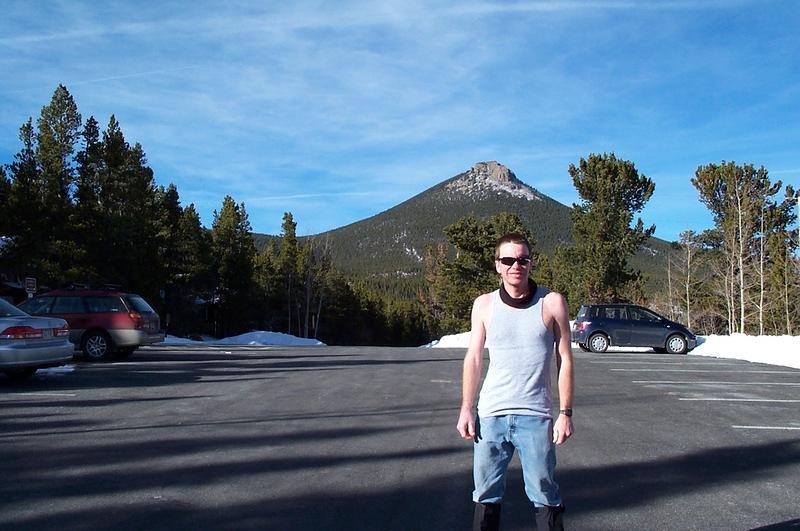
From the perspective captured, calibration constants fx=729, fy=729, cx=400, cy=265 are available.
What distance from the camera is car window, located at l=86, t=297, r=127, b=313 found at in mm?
16922

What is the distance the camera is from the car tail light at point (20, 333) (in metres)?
11.1

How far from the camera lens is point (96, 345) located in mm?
16797

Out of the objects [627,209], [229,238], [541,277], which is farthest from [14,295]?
[541,277]

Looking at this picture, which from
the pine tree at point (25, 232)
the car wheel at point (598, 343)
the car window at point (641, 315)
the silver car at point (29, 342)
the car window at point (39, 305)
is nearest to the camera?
the silver car at point (29, 342)

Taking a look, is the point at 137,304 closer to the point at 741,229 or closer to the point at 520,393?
the point at 520,393

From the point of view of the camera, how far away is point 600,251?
133 ft

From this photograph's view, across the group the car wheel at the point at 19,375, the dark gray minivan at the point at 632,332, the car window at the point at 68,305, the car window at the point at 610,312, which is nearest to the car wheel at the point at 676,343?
the dark gray minivan at the point at 632,332

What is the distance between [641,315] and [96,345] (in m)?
16.4

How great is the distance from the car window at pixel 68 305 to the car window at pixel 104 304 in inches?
6.9

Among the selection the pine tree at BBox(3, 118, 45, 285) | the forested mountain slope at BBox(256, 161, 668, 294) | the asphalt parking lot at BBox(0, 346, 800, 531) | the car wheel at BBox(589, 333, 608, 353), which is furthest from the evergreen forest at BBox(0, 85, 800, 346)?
the forested mountain slope at BBox(256, 161, 668, 294)

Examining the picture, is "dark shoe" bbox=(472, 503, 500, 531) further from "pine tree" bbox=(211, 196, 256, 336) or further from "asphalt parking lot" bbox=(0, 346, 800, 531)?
"pine tree" bbox=(211, 196, 256, 336)

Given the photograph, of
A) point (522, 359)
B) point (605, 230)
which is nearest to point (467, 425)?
point (522, 359)

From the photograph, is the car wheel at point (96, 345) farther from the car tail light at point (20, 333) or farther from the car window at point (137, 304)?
the car tail light at point (20, 333)

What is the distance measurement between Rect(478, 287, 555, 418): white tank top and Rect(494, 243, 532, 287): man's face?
131 millimetres
